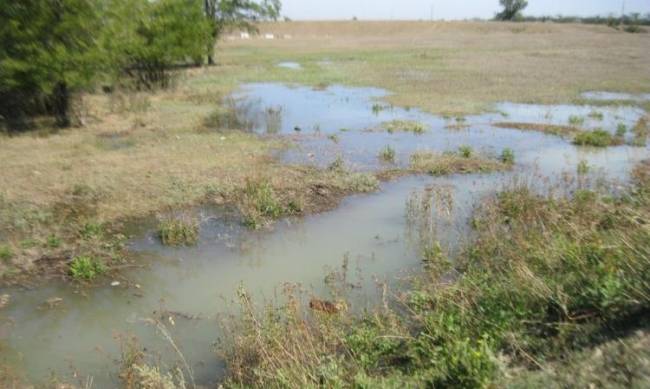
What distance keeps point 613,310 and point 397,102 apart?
58.0 ft

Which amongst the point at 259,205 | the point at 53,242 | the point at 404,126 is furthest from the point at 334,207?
the point at 404,126

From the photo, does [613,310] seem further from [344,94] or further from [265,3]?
[265,3]

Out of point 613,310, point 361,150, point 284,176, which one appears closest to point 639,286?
point 613,310

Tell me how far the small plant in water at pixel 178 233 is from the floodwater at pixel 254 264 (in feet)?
0.60

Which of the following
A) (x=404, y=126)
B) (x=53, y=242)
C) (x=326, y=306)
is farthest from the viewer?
(x=404, y=126)

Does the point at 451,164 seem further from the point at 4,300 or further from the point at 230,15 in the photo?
the point at 230,15

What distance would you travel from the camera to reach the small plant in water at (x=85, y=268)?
6844 mm

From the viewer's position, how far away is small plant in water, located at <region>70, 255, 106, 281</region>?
684cm

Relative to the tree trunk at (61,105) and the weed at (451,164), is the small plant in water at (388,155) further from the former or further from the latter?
the tree trunk at (61,105)

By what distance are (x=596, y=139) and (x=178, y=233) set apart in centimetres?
1132

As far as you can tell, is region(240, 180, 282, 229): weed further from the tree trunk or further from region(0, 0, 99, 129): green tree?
the tree trunk

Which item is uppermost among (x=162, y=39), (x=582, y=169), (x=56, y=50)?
(x=162, y=39)

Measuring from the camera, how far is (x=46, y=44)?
14.0 m

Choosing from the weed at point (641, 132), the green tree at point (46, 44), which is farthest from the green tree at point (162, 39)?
the weed at point (641, 132)
